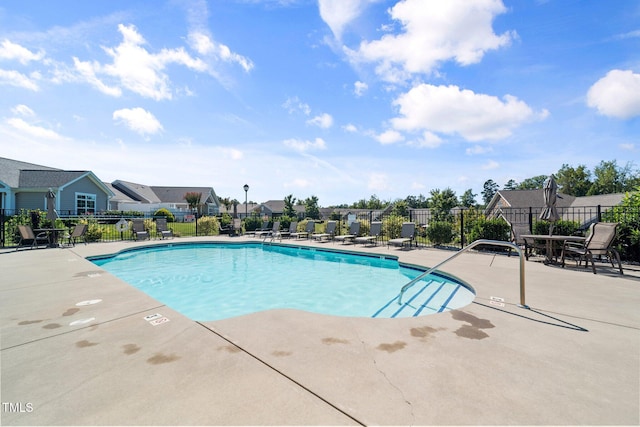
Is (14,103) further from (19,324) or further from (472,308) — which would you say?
(472,308)

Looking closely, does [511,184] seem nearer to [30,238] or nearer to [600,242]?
[600,242]

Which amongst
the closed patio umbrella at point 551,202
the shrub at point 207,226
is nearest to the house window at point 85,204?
the shrub at point 207,226

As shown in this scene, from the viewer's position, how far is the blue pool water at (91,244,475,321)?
5.67 m

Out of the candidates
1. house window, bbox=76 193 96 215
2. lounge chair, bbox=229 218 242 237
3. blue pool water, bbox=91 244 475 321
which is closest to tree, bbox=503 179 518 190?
lounge chair, bbox=229 218 242 237

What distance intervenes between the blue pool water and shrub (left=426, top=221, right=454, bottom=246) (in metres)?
3.07

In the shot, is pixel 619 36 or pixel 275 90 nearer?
pixel 619 36

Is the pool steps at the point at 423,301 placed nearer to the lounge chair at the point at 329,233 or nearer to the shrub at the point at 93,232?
the lounge chair at the point at 329,233

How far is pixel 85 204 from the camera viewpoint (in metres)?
23.0

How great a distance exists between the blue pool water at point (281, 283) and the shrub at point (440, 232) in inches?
121

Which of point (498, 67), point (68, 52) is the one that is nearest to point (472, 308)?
Result: point (498, 67)

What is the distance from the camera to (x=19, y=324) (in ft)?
11.0

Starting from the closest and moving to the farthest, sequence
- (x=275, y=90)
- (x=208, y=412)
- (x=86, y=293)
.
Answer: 1. (x=208, y=412)
2. (x=86, y=293)
3. (x=275, y=90)

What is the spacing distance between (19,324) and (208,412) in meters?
3.44

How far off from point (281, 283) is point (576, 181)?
61.6 metres
